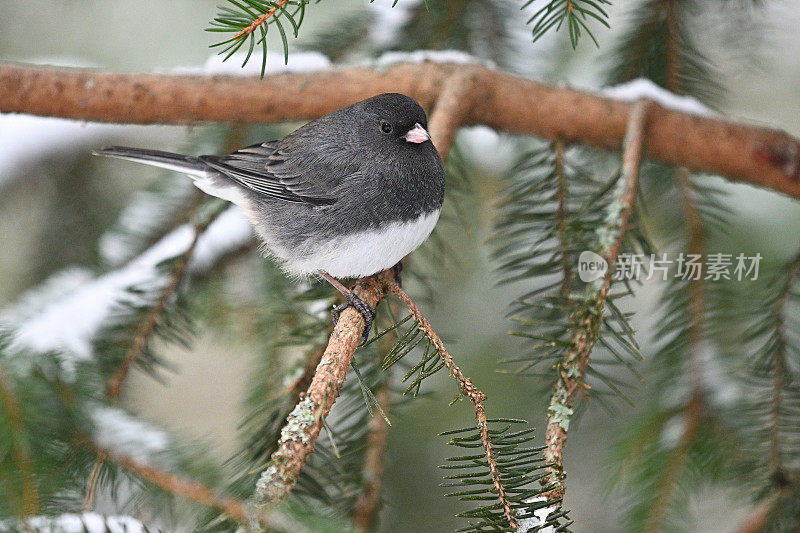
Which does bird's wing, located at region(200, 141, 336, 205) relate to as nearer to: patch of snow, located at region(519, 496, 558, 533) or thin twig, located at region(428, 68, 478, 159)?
thin twig, located at region(428, 68, 478, 159)

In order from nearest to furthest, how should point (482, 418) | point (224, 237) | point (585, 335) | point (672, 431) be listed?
point (482, 418)
point (585, 335)
point (672, 431)
point (224, 237)

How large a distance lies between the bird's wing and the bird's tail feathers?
2cm

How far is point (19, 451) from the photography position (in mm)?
1017

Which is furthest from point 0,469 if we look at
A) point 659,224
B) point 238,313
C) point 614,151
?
point 659,224

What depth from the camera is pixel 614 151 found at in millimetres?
1700

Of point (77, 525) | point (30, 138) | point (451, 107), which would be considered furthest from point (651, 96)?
point (30, 138)

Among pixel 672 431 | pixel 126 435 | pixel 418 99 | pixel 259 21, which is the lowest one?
pixel 672 431

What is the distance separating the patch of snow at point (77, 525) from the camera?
908mm

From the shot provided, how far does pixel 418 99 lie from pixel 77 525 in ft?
3.67

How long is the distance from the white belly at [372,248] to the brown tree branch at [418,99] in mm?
389

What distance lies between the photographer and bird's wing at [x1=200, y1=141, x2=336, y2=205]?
148 cm

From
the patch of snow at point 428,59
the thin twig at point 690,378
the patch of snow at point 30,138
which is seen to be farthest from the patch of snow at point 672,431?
the patch of snow at point 30,138

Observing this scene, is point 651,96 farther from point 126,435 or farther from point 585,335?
point 126,435

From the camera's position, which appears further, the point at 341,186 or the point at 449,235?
the point at 449,235
